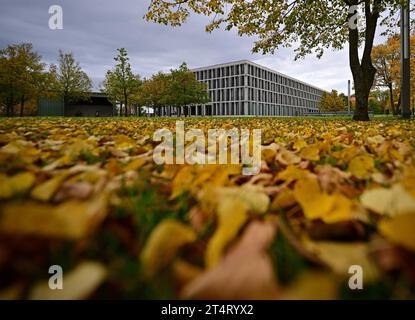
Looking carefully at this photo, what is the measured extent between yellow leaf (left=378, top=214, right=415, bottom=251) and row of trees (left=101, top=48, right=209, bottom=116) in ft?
109

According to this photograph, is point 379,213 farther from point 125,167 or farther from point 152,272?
point 125,167

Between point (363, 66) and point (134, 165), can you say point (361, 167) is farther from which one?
point (363, 66)

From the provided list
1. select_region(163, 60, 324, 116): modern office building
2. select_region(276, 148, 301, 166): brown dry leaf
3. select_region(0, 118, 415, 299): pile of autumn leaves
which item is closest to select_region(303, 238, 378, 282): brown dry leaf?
select_region(0, 118, 415, 299): pile of autumn leaves

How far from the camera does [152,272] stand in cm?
61

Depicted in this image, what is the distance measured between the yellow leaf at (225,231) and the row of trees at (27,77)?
30522mm

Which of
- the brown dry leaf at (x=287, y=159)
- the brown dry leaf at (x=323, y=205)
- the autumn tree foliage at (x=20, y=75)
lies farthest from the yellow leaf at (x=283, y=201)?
the autumn tree foliage at (x=20, y=75)

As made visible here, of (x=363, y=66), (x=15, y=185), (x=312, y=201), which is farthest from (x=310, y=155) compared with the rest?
(x=363, y=66)

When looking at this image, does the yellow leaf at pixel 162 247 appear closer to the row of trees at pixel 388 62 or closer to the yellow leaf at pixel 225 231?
the yellow leaf at pixel 225 231

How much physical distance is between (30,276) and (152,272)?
261 millimetres

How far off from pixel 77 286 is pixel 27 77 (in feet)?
116

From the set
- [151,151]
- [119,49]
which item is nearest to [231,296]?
[151,151]

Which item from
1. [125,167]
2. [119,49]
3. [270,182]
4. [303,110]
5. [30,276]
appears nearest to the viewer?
[30,276]

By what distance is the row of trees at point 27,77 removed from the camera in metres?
29.0
